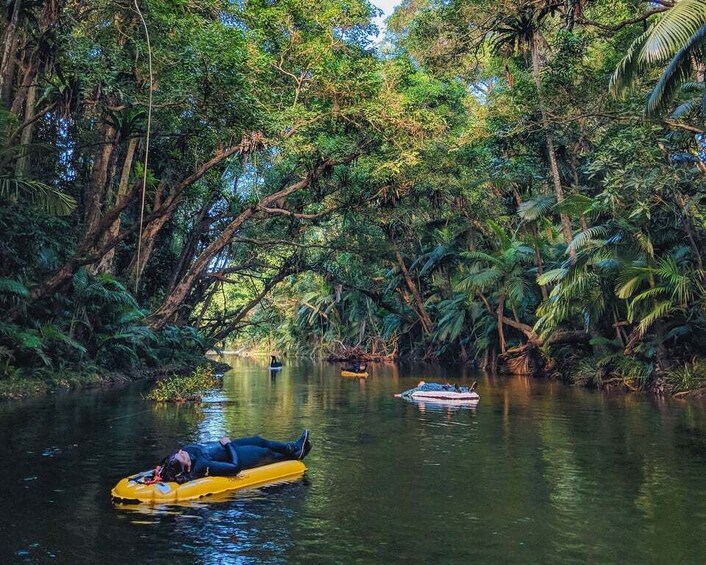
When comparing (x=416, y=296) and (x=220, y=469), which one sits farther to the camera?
(x=416, y=296)

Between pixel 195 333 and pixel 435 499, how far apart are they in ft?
80.8

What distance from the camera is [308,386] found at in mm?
23859

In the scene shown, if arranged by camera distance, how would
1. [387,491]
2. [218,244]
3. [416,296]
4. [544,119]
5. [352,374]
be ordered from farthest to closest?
1. [416,296]
2. [352,374]
3. [218,244]
4. [544,119]
5. [387,491]

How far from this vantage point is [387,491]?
7914mm

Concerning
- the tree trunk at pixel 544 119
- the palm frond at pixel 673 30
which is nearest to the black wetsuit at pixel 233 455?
the palm frond at pixel 673 30

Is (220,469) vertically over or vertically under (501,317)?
under

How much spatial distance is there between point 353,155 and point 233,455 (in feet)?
47.4

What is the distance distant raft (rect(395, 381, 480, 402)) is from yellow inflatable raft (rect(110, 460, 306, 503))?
9.14m

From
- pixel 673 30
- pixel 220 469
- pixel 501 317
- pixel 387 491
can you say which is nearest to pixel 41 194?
pixel 220 469

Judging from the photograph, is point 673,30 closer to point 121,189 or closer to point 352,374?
point 121,189

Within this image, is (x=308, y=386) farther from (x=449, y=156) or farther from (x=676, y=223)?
(x=676, y=223)

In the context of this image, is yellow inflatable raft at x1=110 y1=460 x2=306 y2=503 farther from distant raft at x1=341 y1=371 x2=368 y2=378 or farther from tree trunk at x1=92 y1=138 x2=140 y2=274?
distant raft at x1=341 y1=371 x2=368 y2=378

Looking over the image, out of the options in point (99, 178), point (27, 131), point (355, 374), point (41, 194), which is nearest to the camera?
point (41, 194)

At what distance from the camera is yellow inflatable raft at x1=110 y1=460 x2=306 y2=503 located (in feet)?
24.1
